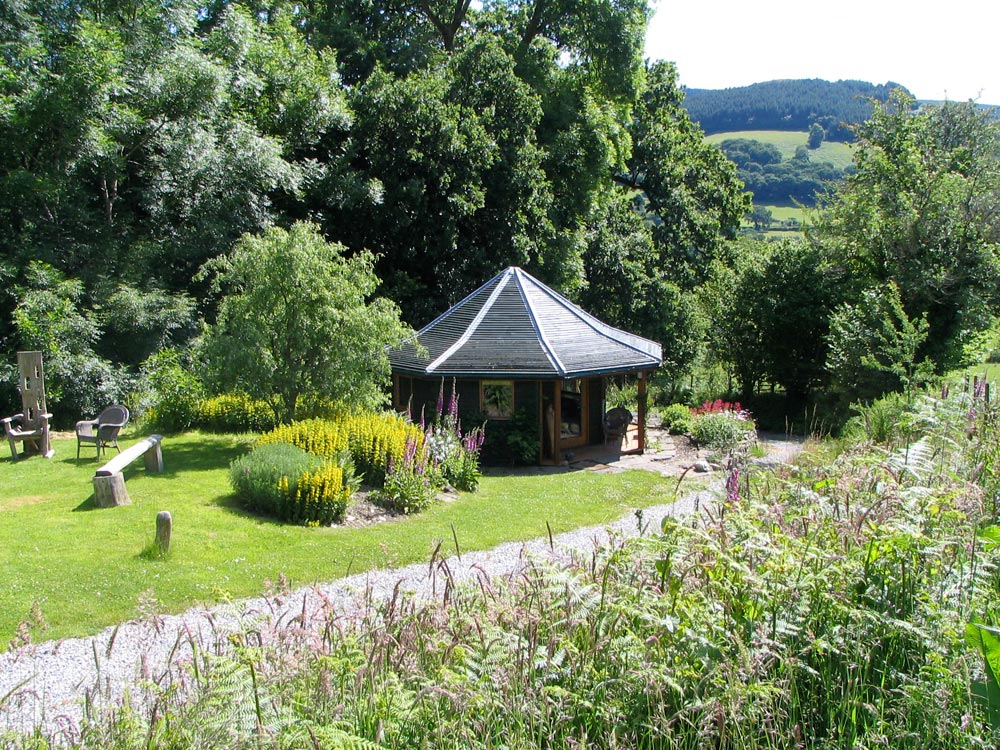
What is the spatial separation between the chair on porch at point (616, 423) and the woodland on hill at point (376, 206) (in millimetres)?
5852

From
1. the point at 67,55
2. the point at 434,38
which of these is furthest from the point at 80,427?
the point at 434,38

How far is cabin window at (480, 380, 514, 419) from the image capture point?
689 inches

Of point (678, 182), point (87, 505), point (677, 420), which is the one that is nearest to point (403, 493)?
point (87, 505)

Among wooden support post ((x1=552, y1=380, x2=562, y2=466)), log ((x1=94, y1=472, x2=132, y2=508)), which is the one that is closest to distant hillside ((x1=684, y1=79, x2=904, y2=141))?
wooden support post ((x1=552, y1=380, x2=562, y2=466))

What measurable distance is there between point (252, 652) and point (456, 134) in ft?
68.8

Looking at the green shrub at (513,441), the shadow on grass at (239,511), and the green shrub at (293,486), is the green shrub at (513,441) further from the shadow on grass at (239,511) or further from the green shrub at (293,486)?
the shadow on grass at (239,511)

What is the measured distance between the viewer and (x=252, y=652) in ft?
8.71

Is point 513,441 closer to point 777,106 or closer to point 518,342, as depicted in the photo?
point 518,342

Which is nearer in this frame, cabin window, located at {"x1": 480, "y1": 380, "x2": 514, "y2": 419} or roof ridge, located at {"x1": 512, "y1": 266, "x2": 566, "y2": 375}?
roof ridge, located at {"x1": 512, "y1": 266, "x2": 566, "y2": 375}

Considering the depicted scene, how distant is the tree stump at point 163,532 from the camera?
9.02 meters

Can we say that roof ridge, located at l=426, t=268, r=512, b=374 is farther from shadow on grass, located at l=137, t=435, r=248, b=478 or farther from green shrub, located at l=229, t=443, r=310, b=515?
green shrub, located at l=229, t=443, r=310, b=515

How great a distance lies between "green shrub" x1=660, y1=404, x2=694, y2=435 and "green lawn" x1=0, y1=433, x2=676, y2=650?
5934 millimetres

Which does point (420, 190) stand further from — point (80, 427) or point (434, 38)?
point (80, 427)

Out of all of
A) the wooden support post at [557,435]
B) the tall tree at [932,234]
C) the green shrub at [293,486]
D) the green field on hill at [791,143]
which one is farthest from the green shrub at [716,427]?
the green field on hill at [791,143]
